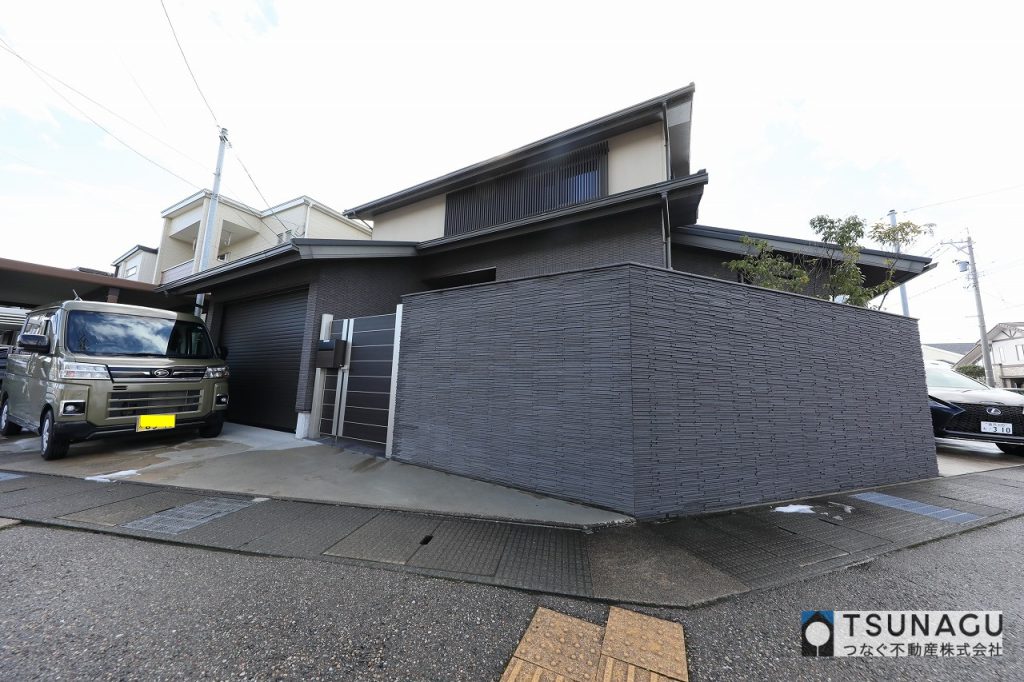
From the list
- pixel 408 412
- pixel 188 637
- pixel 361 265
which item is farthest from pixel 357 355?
pixel 188 637

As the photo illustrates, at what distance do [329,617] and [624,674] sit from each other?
1447 millimetres

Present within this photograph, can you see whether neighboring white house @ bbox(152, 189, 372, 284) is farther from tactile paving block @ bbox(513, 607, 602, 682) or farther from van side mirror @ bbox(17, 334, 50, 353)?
tactile paving block @ bbox(513, 607, 602, 682)

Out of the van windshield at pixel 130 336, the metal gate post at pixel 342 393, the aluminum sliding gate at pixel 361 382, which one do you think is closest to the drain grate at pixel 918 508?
the aluminum sliding gate at pixel 361 382

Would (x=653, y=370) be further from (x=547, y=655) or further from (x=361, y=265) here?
(x=361, y=265)

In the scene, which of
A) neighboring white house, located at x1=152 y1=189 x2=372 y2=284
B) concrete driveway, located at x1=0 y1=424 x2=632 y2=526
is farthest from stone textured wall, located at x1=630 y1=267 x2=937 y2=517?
neighboring white house, located at x1=152 y1=189 x2=372 y2=284

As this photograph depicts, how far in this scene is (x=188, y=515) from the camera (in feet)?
9.89

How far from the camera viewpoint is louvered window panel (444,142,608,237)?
687 cm

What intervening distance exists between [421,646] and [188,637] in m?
1.09

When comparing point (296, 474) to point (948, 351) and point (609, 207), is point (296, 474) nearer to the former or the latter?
point (609, 207)

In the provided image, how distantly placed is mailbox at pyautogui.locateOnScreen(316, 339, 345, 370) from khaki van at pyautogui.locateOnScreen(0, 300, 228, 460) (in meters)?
1.68

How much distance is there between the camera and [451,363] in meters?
4.50

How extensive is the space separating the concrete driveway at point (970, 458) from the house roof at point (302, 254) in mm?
9726

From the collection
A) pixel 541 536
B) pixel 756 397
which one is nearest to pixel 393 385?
pixel 541 536

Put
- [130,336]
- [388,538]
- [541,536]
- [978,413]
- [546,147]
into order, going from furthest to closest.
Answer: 1. [546,147]
2. [978,413]
3. [130,336]
4. [541,536]
5. [388,538]
